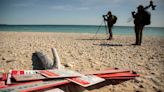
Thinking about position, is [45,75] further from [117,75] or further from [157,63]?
[157,63]

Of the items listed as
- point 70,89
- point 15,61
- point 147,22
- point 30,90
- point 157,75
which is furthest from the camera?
point 147,22

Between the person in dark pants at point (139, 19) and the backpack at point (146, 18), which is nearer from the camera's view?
the backpack at point (146, 18)

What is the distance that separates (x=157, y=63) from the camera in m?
7.27

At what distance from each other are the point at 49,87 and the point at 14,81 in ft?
1.43

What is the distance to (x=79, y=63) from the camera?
6.98m

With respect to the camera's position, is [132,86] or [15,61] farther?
[15,61]

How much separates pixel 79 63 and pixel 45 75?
14.8 feet

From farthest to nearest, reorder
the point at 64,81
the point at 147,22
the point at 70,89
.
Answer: the point at 147,22, the point at 70,89, the point at 64,81

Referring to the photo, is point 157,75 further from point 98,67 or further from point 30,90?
point 30,90

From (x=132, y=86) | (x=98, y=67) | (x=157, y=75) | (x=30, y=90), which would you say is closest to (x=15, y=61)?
Result: (x=98, y=67)

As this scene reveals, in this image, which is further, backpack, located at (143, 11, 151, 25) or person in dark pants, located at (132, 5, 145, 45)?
person in dark pants, located at (132, 5, 145, 45)

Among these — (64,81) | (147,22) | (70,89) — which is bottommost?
(70,89)

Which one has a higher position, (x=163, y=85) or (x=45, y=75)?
(x=45, y=75)

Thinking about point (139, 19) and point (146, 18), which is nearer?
point (146, 18)
